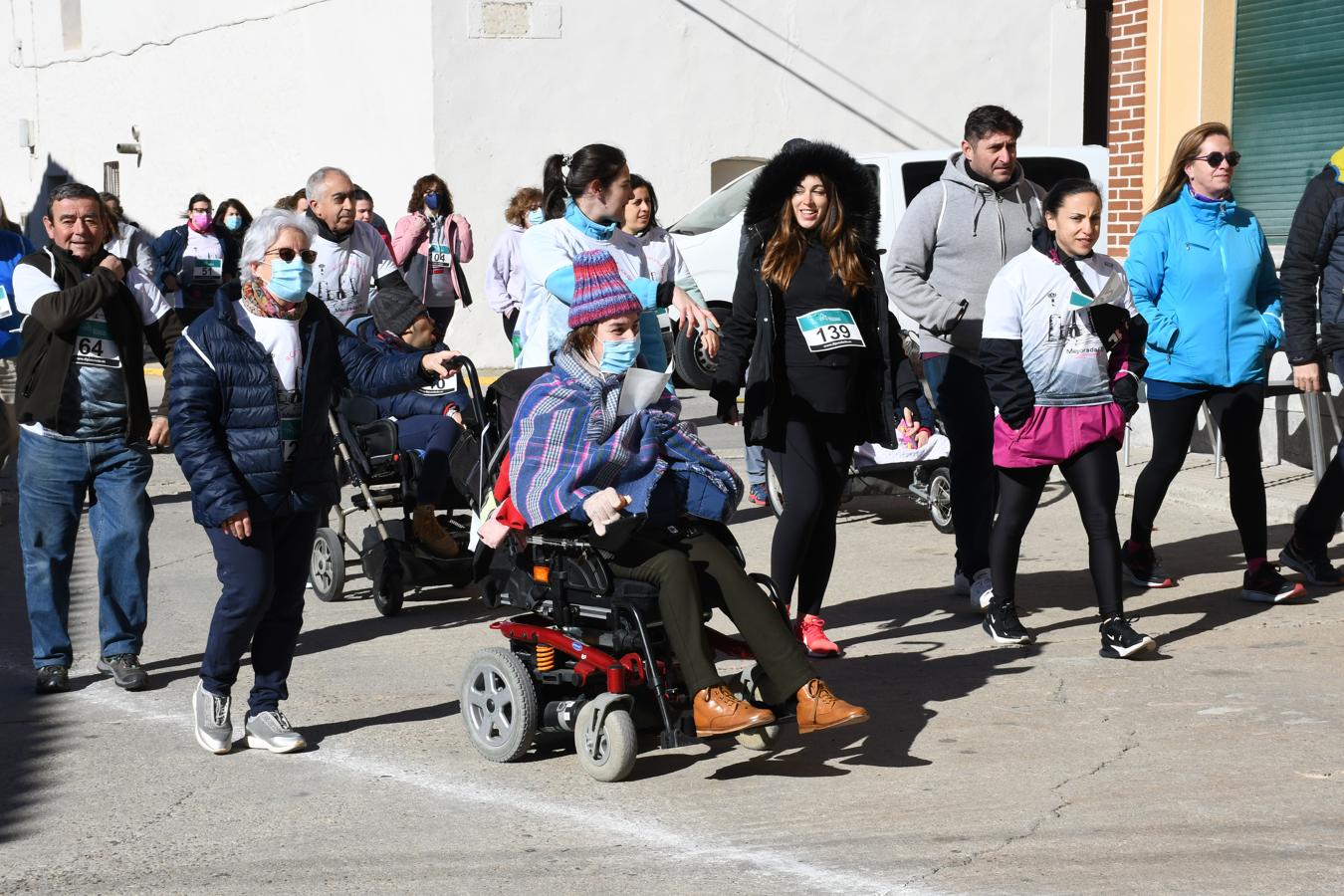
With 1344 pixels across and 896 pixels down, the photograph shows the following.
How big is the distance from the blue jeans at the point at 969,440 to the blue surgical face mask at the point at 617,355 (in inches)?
101

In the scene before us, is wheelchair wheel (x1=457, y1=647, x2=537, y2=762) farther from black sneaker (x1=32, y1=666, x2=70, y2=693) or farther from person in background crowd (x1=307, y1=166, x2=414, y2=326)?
person in background crowd (x1=307, y1=166, x2=414, y2=326)

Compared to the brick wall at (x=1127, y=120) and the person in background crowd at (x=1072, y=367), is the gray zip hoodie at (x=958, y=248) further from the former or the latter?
the brick wall at (x=1127, y=120)

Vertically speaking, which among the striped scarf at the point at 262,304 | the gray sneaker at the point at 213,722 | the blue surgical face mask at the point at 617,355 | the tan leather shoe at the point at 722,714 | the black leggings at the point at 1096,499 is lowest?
the gray sneaker at the point at 213,722

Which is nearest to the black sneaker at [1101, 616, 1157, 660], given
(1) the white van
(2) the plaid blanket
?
(2) the plaid blanket

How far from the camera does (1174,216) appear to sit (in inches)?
315

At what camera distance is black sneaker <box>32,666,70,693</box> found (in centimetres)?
704

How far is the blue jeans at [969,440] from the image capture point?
7867 millimetres

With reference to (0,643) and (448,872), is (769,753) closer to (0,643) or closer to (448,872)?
(448,872)

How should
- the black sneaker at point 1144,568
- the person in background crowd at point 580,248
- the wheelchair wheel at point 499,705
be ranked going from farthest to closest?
1. the black sneaker at point 1144,568
2. the person in background crowd at point 580,248
3. the wheelchair wheel at point 499,705

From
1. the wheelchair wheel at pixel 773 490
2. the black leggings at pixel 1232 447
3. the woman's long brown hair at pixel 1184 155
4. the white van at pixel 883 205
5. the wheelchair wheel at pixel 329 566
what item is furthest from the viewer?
the white van at pixel 883 205

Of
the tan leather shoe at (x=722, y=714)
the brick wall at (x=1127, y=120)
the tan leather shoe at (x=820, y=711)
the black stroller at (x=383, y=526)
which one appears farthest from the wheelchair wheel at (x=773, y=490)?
the tan leather shoe at (x=722, y=714)

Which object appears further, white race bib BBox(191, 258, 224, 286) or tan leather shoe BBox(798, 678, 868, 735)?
white race bib BBox(191, 258, 224, 286)

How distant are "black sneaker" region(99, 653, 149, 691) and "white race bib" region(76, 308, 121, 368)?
45.9 inches

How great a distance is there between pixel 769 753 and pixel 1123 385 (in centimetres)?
226
